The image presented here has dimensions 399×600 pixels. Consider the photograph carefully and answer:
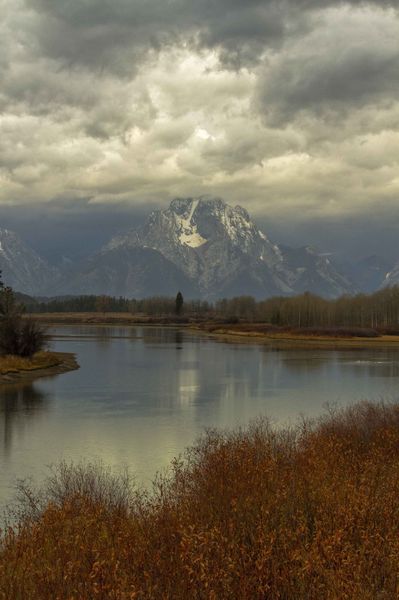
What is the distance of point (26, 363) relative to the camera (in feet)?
239

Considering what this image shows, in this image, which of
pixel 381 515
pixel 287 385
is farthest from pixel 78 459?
pixel 287 385

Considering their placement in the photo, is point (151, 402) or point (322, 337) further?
point (322, 337)

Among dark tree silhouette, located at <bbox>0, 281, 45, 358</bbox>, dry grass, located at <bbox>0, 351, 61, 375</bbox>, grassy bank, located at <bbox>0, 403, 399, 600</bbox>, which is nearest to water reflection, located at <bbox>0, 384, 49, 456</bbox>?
dry grass, located at <bbox>0, 351, 61, 375</bbox>

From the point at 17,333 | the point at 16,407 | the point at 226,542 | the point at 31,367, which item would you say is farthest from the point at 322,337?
the point at 226,542

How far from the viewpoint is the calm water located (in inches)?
1200

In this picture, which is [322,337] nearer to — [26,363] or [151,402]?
[26,363]

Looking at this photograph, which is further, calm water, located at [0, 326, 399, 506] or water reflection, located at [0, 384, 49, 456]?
water reflection, located at [0, 384, 49, 456]

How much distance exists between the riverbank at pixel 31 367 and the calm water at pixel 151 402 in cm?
224

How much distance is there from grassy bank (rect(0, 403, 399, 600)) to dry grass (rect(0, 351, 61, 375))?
50.1m

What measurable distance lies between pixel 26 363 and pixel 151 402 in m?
29.0

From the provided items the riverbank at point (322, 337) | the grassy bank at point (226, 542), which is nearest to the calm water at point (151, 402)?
the grassy bank at point (226, 542)

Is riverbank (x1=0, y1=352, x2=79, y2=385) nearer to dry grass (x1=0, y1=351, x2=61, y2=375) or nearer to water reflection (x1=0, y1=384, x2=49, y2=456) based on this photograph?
dry grass (x1=0, y1=351, x2=61, y2=375)

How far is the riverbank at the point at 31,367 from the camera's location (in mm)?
→ 65125

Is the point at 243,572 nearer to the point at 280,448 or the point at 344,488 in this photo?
the point at 344,488
